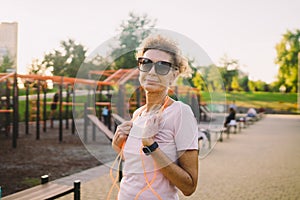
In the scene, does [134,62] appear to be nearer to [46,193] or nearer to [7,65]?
[46,193]

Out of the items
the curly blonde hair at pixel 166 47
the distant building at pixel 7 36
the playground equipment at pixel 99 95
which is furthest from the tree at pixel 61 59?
the curly blonde hair at pixel 166 47

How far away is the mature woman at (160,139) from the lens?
158 cm

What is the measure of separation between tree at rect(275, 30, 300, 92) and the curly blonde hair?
66.2m

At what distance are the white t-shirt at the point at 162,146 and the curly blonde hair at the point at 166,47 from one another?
0.21 meters

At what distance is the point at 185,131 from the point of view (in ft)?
5.24

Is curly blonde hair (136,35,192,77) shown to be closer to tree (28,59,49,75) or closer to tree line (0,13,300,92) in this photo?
tree line (0,13,300,92)

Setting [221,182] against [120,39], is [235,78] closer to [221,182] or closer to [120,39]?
[221,182]

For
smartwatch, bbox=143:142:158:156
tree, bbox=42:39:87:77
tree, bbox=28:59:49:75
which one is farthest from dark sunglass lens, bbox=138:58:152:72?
tree, bbox=28:59:49:75

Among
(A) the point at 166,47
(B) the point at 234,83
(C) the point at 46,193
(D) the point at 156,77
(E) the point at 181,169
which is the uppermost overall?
(B) the point at 234,83

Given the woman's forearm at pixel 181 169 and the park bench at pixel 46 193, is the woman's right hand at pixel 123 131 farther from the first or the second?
the park bench at pixel 46 193

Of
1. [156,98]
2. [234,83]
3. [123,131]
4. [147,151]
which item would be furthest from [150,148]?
[234,83]

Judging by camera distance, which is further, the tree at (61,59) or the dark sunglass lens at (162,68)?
the tree at (61,59)

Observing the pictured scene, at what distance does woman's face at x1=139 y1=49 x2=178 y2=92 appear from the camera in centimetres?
162

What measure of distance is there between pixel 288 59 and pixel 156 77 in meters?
69.6
